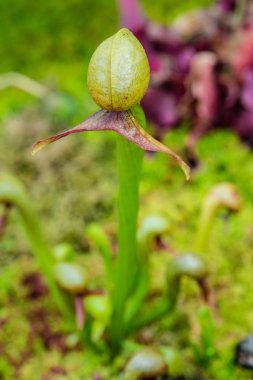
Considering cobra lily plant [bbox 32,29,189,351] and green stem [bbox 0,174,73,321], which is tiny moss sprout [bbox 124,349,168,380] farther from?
cobra lily plant [bbox 32,29,189,351]

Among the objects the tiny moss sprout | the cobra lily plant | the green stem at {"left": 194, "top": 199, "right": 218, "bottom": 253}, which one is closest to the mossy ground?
the green stem at {"left": 194, "top": 199, "right": 218, "bottom": 253}

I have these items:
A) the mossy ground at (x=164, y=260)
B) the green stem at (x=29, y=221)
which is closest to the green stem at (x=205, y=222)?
the mossy ground at (x=164, y=260)

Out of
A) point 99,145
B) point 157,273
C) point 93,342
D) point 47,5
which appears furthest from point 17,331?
point 47,5

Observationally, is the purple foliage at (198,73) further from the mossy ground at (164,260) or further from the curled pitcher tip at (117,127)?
the curled pitcher tip at (117,127)

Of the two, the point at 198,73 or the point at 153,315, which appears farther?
the point at 198,73

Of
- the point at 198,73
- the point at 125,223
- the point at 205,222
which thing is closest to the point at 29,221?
the point at 125,223

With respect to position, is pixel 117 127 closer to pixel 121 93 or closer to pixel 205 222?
pixel 121 93
